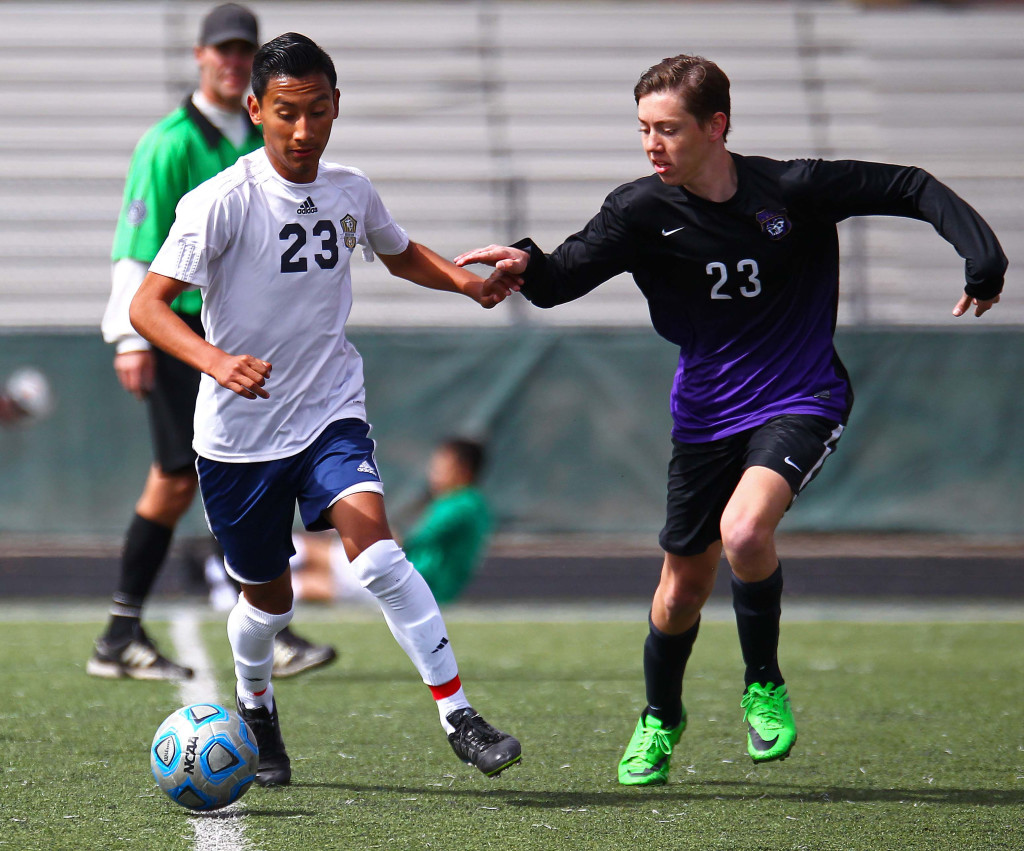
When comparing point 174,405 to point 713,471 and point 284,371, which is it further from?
point 713,471

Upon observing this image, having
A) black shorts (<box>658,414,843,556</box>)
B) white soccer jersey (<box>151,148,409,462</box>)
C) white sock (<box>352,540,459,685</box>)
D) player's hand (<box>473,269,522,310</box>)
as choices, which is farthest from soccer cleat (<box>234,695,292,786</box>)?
player's hand (<box>473,269,522,310</box>)

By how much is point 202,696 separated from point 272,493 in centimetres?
182

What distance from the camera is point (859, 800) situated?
3715 millimetres

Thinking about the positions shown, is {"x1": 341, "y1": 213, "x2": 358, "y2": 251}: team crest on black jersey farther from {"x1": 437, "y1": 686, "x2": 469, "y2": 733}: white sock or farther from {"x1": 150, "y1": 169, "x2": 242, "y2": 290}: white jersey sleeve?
{"x1": 437, "y1": 686, "x2": 469, "y2": 733}: white sock

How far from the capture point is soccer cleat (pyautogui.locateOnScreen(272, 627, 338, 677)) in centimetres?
526

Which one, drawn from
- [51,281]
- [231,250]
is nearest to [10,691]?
[231,250]

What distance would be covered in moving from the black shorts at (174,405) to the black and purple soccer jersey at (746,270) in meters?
1.86

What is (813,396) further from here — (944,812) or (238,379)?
(238,379)

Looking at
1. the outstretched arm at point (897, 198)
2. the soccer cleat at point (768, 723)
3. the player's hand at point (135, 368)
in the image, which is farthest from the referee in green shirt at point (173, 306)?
the outstretched arm at point (897, 198)

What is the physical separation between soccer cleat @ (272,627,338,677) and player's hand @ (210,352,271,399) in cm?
212

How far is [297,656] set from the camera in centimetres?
533

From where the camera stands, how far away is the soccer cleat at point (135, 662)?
538 cm

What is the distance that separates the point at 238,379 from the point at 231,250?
53 cm

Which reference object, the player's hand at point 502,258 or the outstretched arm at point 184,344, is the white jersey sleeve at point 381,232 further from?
the outstretched arm at point 184,344
